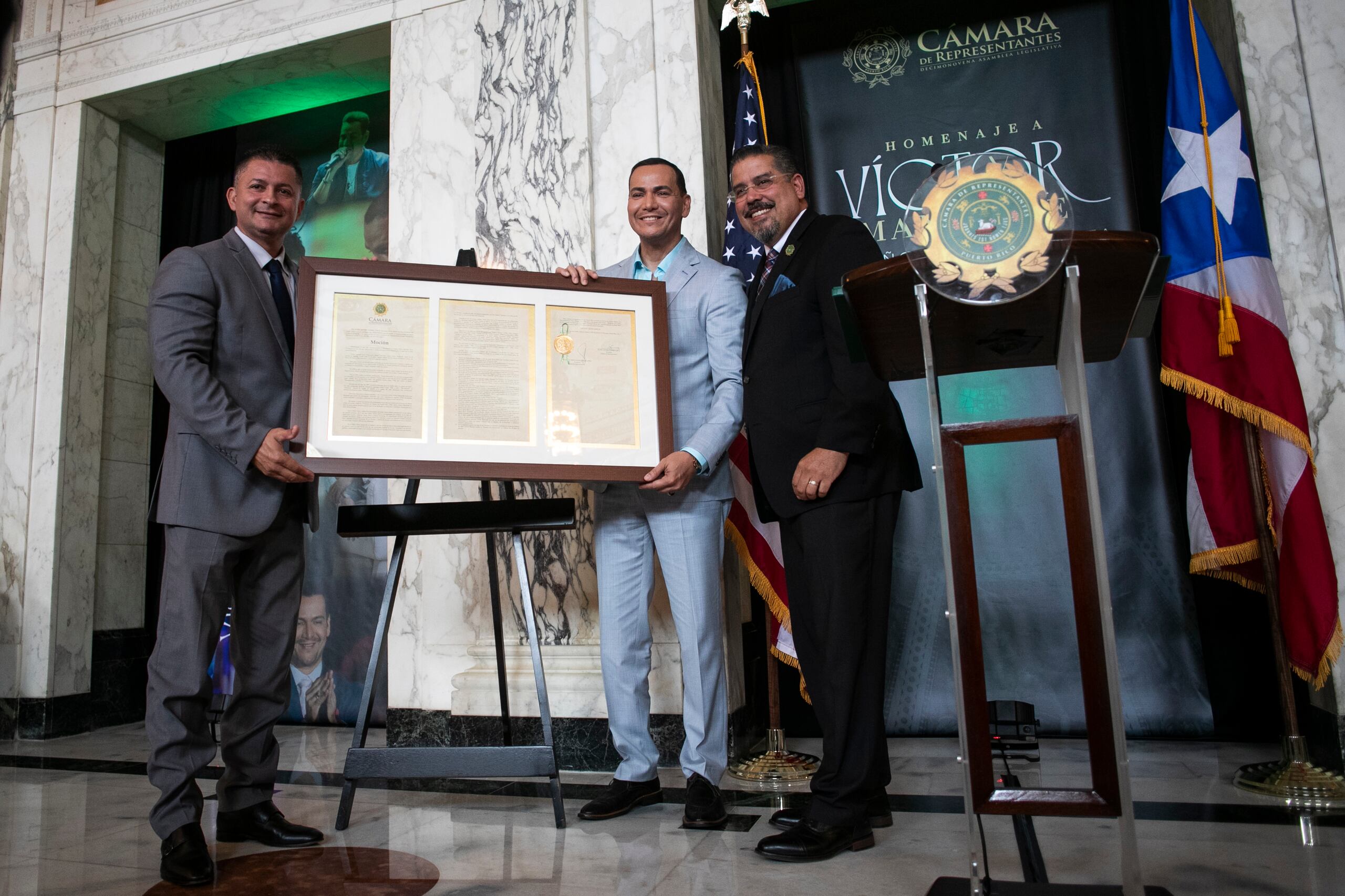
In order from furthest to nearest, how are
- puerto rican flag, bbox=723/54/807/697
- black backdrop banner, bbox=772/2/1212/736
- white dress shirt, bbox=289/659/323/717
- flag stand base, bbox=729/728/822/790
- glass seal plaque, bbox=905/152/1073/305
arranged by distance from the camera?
1. white dress shirt, bbox=289/659/323/717
2. black backdrop banner, bbox=772/2/1212/736
3. puerto rican flag, bbox=723/54/807/697
4. flag stand base, bbox=729/728/822/790
5. glass seal plaque, bbox=905/152/1073/305

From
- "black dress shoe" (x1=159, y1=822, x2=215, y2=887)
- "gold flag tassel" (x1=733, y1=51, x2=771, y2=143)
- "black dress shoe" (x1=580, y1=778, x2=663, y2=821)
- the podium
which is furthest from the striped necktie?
"black dress shoe" (x1=159, y1=822, x2=215, y2=887)

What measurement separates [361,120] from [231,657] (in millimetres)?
3675

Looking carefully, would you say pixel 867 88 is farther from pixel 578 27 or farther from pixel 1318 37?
pixel 1318 37

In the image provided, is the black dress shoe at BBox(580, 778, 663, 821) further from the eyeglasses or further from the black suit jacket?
the eyeglasses

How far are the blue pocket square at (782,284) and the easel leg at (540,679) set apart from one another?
3.25 ft

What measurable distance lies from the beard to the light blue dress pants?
30.5 inches

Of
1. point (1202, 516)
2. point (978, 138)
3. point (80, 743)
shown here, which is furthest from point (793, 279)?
point (80, 743)

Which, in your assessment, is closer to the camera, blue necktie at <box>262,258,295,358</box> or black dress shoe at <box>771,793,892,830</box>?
black dress shoe at <box>771,793,892,830</box>

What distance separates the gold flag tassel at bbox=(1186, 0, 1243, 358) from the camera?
2791mm

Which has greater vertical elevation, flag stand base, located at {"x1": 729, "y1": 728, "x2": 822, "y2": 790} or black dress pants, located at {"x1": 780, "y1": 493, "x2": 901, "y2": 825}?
black dress pants, located at {"x1": 780, "y1": 493, "x2": 901, "y2": 825}

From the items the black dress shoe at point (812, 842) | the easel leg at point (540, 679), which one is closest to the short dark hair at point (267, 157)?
the easel leg at point (540, 679)

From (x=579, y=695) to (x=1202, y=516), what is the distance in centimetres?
225

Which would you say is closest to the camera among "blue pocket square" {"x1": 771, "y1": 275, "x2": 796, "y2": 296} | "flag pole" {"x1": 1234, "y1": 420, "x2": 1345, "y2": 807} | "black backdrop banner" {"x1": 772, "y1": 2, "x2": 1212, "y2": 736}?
"blue pocket square" {"x1": 771, "y1": 275, "x2": 796, "y2": 296}

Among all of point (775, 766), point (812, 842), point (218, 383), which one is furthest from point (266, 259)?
point (775, 766)
